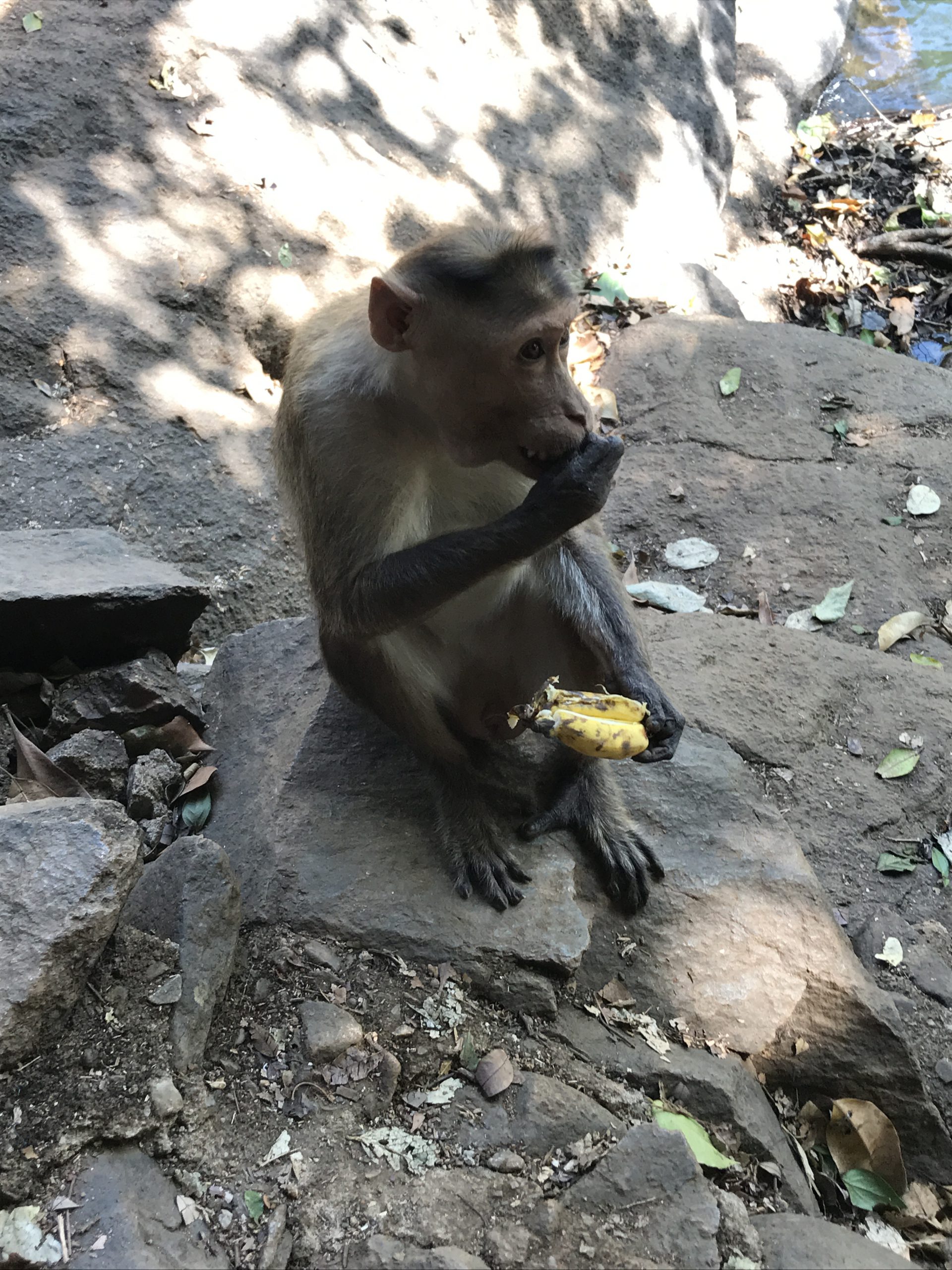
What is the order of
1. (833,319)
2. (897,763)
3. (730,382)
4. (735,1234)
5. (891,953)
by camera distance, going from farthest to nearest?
(833,319)
(730,382)
(897,763)
(891,953)
(735,1234)

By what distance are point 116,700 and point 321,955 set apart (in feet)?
4.83

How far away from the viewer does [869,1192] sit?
11.1 feet

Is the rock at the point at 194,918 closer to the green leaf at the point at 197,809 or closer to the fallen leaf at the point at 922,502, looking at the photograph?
the green leaf at the point at 197,809

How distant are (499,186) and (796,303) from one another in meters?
3.11

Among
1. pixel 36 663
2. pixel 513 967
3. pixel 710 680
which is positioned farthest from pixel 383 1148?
pixel 710 680

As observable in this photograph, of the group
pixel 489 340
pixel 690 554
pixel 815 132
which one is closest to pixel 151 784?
pixel 489 340

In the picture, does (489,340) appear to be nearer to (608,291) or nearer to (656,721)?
(656,721)

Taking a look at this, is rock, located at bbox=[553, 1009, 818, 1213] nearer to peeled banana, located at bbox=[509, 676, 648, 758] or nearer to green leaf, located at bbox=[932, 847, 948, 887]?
peeled banana, located at bbox=[509, 676, 648, 758]

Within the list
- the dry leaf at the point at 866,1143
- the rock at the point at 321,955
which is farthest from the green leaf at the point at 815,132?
the rock at the point at 321,955

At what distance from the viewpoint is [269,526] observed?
6.09 meters

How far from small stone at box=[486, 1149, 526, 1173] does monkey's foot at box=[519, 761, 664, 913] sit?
1.18m

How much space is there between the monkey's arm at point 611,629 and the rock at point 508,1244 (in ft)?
5.49

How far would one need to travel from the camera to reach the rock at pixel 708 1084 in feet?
10.5

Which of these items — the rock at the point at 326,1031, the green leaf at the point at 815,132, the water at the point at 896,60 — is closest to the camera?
the rock at the point at 326,1031
